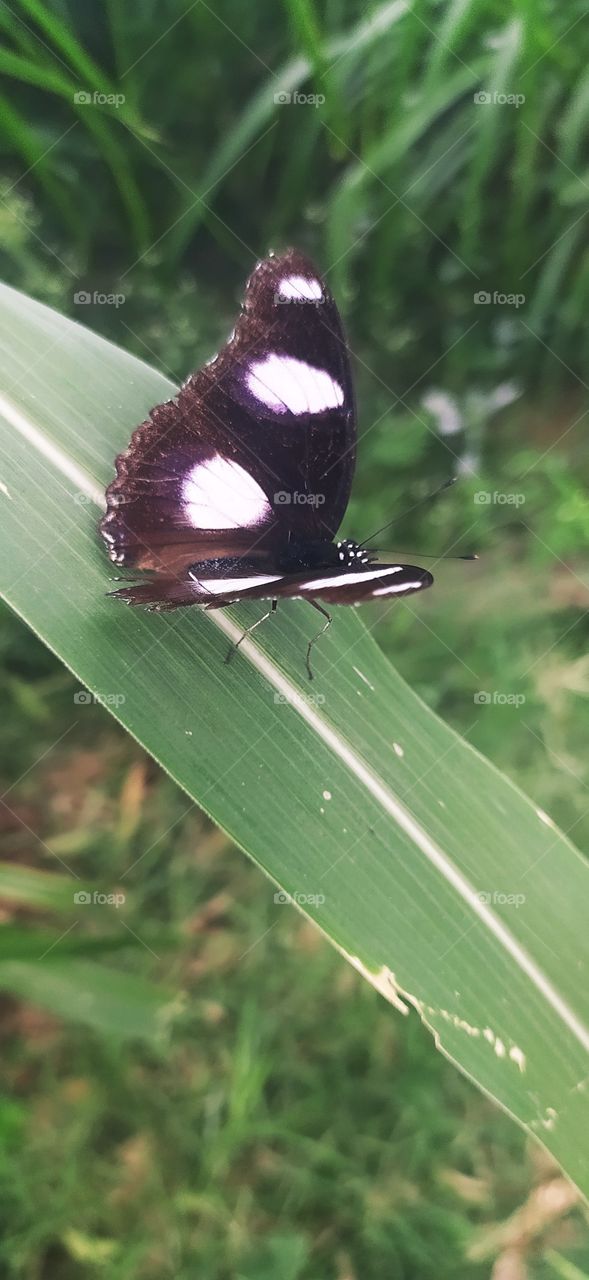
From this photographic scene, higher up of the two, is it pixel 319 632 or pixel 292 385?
pixel 292 385

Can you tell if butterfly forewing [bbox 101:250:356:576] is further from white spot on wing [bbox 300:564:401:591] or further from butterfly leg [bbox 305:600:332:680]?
white spot on wing [bbox 300:564:401:591]

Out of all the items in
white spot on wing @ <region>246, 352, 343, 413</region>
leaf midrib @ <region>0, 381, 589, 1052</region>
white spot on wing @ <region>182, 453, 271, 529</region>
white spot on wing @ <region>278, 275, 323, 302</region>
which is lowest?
leaf midrib @ <region>0, 381, 589, 1052</region>

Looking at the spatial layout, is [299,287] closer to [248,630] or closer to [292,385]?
[292,385]

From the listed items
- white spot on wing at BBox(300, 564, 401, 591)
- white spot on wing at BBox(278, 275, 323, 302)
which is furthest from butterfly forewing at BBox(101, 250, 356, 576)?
white spot on wing at BBox(300, 564, 401, 591)

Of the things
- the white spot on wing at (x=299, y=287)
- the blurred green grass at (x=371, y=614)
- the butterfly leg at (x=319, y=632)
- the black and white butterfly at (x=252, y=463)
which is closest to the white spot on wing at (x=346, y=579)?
the black and white butterfly at (x=252, y=463)

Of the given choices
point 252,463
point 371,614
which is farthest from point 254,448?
point 371,614

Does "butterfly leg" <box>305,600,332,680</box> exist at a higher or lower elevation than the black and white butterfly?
lower

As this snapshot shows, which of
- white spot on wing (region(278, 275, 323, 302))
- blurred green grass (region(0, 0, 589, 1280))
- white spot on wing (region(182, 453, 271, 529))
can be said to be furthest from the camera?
blurred green grass (region(0, 0, 589, 1280))

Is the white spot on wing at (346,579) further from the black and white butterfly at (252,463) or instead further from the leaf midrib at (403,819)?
the leaf midrib at (403,819)
